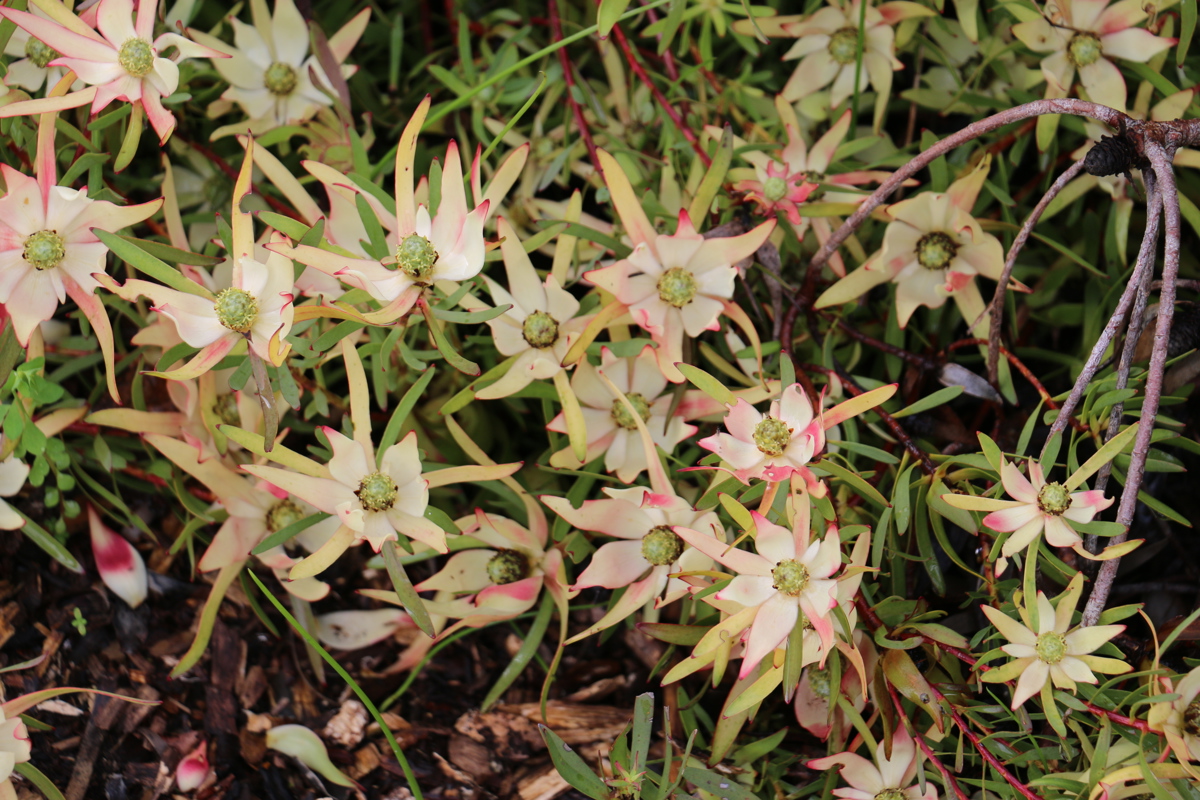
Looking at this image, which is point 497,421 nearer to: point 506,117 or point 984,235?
point 506,117

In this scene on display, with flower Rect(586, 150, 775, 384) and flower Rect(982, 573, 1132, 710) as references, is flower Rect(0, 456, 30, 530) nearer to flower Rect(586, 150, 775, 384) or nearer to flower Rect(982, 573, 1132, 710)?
flower Rect(586, 150, 775, 384)

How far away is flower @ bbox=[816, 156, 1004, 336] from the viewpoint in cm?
104

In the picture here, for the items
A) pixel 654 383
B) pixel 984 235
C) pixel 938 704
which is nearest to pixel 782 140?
pixel 984 235

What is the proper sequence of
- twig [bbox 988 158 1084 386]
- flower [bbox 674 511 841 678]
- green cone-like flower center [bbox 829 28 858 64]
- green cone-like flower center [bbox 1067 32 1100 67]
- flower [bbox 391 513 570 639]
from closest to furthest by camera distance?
flower [bbox 674 511 841 678]
twig [bbox 988 158 1084 386]
flower [bbox 391 513 570 639]
green cone-like flower center [bbox 1067 32 1100 67]
green cone-like flower center [bbox 829 28 858 64]

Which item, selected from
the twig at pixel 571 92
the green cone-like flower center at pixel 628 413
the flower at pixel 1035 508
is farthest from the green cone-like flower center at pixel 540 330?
the flower at pixel 1035 508

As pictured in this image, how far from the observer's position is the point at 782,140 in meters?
1.26

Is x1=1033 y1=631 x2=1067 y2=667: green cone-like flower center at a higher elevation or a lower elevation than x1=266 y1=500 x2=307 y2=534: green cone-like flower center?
lower

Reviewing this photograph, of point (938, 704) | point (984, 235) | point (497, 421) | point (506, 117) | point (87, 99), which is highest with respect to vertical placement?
point (87, 99)

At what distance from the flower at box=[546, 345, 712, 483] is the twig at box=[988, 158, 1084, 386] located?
0.34m

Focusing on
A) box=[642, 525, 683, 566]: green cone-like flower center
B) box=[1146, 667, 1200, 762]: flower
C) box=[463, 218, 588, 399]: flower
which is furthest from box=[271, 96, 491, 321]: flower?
box=[1146, 667, 1200, 762]: flower

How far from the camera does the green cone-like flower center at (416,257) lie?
0.82m

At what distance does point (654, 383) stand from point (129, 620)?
2.43ft

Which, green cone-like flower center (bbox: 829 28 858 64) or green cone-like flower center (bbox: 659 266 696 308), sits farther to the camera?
green cone-like flower center (bbox: 829 28 858 64)

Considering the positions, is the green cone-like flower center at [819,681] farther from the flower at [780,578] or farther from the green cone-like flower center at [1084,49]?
the green cone-like flower center at [1084,49]
